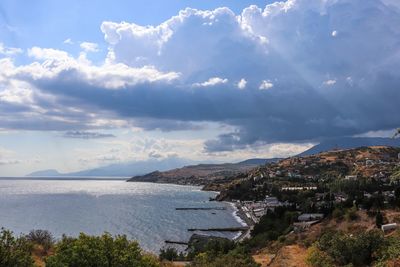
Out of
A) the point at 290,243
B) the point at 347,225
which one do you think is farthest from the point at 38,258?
the point at 347,225

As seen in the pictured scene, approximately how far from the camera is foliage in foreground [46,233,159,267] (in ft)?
61.6

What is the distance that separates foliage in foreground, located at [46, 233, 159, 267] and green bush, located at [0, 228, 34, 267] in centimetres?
100

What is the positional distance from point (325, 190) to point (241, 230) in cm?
5249

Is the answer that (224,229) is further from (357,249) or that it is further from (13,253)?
(13,253)

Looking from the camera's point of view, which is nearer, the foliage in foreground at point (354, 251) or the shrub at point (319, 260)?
the shrub at point (319, 260)

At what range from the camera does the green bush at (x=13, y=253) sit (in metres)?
Answer: 18.6

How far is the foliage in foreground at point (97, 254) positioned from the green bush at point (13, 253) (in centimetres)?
100

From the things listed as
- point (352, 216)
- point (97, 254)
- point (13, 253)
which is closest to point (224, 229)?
point (352, 216)

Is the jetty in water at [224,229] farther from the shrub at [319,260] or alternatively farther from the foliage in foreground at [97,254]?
the foliage in foreground at [97,254]

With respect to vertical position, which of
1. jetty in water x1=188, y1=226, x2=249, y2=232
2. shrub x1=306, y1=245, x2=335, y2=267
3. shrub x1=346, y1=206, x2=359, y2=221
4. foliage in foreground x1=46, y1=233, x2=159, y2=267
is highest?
foliage in foreground x1=46, y1=233, x2=159, y2=267

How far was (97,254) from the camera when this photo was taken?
1886cm

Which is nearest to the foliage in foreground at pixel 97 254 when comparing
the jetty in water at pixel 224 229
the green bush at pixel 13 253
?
the green bush at pixel 13 253

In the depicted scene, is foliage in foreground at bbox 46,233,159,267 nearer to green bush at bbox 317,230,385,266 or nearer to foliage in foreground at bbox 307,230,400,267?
foliage in foreground at bbox 307,230,400,267

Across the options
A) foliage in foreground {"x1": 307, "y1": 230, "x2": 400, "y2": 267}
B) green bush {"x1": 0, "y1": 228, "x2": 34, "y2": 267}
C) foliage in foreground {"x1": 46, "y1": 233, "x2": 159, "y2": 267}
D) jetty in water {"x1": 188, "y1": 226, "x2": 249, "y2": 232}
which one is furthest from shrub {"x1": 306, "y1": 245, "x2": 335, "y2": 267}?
jetty in water {"x1": 188, "y1": 226, "x2": 249, "y2": 232}
